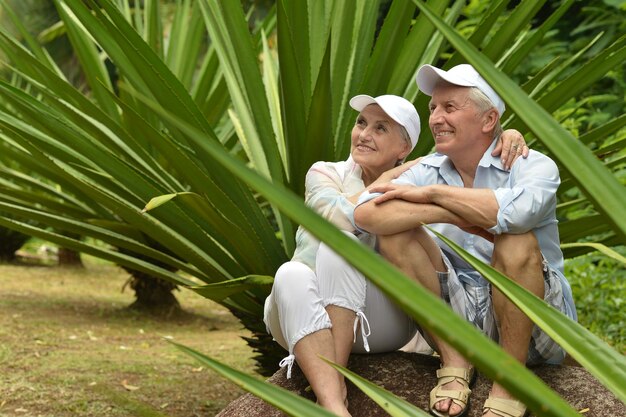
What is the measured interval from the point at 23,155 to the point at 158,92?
0.88 m

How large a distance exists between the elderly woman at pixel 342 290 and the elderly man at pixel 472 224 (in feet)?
0.33

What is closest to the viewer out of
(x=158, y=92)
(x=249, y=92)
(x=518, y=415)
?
(x=518, y=415)

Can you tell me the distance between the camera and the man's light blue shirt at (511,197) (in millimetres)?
2426

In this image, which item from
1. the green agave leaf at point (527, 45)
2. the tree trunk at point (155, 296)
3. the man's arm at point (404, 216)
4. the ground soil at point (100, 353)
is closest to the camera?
the man's arm at point (404, 216)

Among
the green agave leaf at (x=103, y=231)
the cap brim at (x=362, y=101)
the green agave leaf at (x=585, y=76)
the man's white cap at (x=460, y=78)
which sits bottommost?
the green agave leaf at (x=103, y=231)

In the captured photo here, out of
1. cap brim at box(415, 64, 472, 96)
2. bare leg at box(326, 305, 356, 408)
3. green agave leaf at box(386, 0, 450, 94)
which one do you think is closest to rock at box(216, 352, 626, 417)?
bare leg at box(326, 305, 356, 408)

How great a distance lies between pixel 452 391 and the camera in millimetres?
2582

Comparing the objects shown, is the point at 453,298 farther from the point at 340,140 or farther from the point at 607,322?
the point at 607,322

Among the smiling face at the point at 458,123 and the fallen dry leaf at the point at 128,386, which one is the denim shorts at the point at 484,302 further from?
the fallen dry leaf at the point at 128,386

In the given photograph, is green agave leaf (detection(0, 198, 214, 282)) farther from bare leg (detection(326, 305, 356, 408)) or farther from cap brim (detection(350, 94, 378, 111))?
bare leg (detection(326, 305, 356, 408))

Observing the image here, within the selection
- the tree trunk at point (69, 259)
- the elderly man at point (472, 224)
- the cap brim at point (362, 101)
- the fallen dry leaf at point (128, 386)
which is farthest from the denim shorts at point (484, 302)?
the tree trunk at point (69, 259)

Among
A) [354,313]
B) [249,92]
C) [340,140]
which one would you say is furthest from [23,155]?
[354,313]

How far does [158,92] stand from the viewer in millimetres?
3422

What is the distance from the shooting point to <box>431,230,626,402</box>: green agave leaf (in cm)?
109
